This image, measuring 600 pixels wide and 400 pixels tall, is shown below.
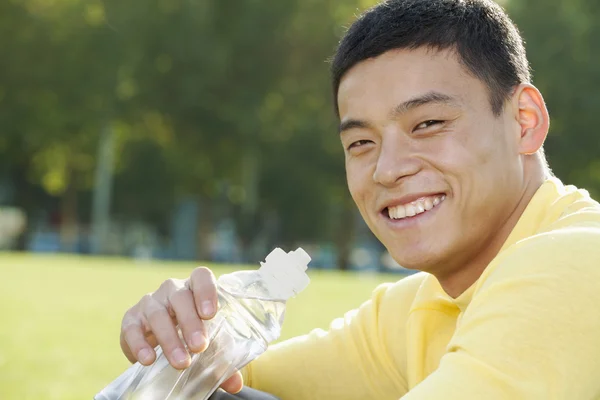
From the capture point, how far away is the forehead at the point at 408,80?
2.67m

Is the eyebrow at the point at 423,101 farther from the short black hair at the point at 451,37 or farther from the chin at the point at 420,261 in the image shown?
the chin at the point at 420,261

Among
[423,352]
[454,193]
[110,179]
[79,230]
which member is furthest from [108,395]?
[79,230]

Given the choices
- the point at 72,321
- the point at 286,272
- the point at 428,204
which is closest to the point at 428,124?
the point at 428,204

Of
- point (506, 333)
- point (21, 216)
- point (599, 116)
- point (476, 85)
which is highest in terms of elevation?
point (476, 85)

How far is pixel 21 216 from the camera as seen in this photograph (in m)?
44.3

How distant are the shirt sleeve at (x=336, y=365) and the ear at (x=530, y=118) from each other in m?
0.85

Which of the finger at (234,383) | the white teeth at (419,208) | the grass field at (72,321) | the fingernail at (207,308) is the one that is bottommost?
the grass field at (72,321)

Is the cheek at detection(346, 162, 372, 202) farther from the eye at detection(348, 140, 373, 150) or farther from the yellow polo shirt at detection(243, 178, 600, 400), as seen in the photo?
the yellow polo shirt at detection(243, 178, 600, 400)

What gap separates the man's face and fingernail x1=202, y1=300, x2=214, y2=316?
56 centimetres

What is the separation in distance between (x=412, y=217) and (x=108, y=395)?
1014 mm

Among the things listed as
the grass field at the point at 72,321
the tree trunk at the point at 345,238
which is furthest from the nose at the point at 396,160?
the tree trunk at the point at 345,238

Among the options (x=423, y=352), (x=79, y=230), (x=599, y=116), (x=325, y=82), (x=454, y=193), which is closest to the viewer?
(x=454, y=193)

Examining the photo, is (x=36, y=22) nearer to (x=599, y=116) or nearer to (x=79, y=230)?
(x=79, y=230)

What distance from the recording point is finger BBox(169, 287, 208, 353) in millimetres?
2572
